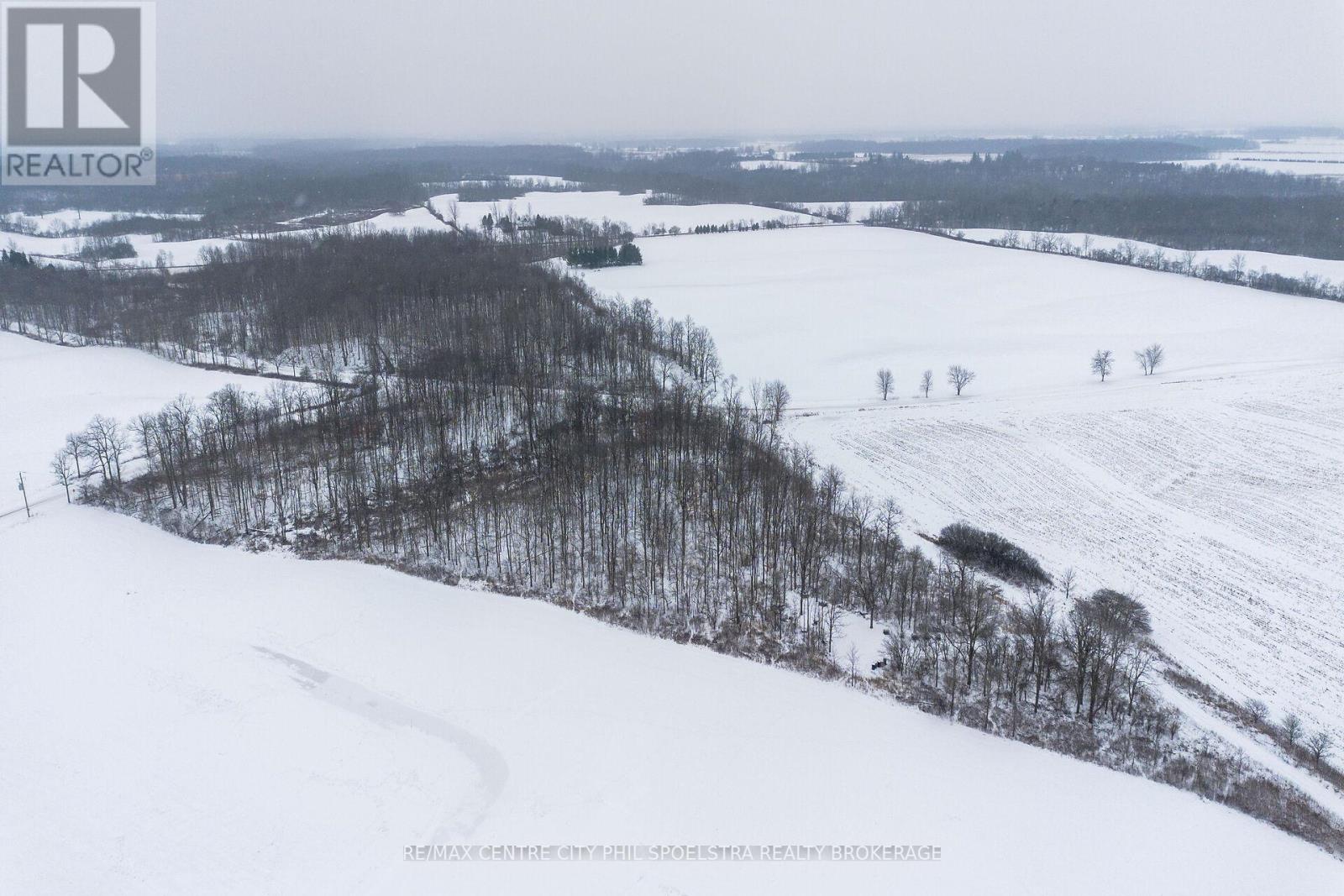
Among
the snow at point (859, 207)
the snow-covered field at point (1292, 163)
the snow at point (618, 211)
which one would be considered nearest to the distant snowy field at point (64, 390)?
the snow at point (618, 211)

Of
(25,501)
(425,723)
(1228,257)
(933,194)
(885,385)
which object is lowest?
(425,723)

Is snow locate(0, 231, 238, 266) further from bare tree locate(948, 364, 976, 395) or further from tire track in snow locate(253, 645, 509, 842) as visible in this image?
bare tree locate(948, 364, 976, 395)

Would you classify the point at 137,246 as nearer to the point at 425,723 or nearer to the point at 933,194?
the point at 425,723

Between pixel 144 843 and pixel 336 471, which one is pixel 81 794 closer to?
pixel 144 843

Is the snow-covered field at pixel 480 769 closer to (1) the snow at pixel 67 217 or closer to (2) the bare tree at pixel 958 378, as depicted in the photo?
(2) the bare tree at pixel 958 378

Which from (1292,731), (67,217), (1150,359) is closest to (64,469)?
(1292,731)

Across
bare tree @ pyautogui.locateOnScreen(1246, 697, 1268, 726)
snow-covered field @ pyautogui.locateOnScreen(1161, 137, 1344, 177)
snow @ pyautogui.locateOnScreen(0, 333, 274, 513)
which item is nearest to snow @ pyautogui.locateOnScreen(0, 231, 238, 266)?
snow @ pyautogui.locateOnScreen(0, 333, 274, 513)
